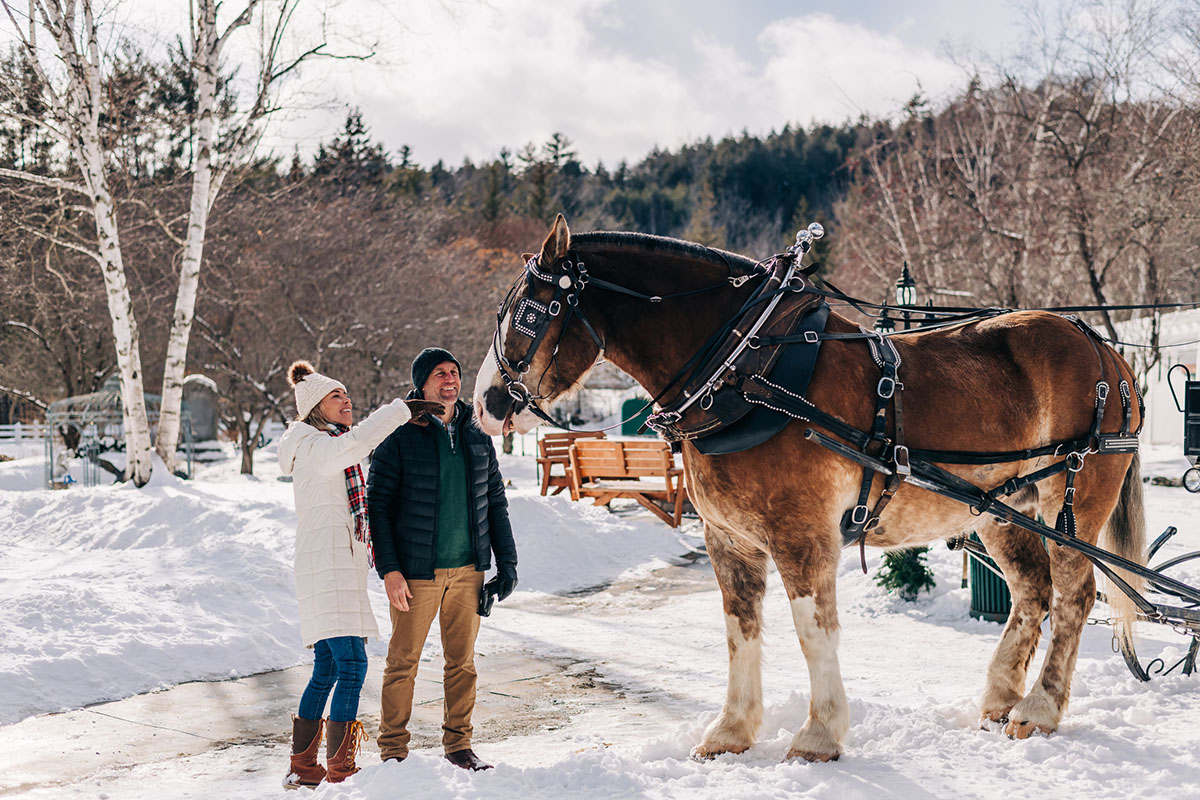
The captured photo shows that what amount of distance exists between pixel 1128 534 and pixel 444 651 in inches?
134

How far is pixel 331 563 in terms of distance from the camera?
436cm

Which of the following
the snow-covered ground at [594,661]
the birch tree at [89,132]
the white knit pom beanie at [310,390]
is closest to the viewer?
the snow-covered ground at [594,661]

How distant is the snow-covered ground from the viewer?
385 centimetres

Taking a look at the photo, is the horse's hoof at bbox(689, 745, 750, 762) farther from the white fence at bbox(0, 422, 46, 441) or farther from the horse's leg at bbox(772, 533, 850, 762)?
the white fence at bbox(0, 422, 46, 441)

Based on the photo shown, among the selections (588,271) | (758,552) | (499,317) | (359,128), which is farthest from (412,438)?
(359,128)

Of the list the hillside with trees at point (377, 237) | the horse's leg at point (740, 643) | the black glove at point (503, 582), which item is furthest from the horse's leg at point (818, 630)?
the hillside with trees at point (377, 237)

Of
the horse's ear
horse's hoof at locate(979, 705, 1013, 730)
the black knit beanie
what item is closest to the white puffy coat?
the black knit beanie

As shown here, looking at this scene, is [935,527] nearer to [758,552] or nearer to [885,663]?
[758,552]

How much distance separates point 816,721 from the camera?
13.2ft

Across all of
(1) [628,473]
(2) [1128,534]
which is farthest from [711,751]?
(1) [628,473]

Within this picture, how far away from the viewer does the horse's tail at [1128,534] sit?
4871mm

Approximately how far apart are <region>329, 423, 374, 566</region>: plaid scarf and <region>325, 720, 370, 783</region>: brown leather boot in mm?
717

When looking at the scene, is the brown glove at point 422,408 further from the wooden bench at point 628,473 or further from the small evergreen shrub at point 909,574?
the wooden bench at point 628,473

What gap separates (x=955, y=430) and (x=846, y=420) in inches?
22.2
